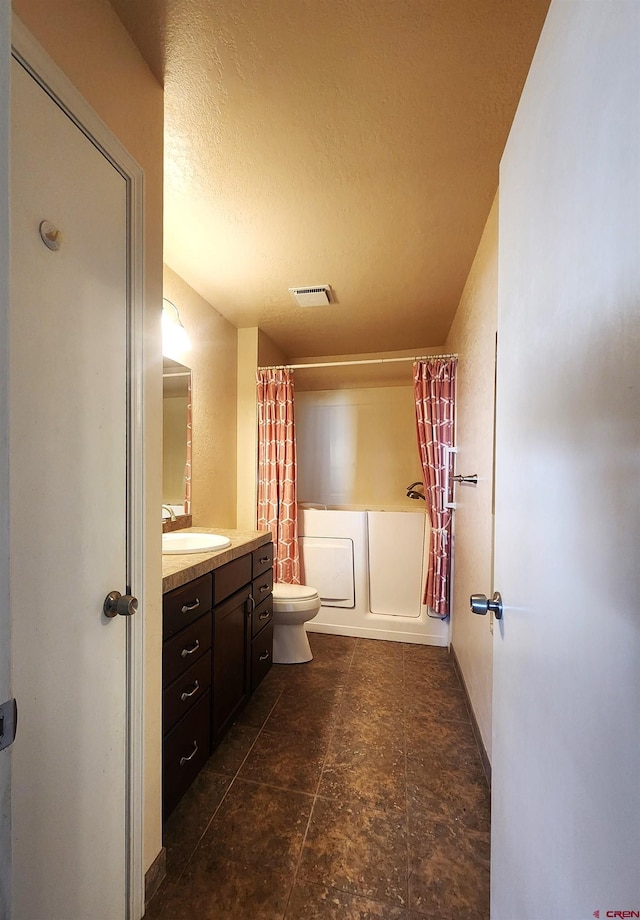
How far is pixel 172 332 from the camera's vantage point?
1.88 meters

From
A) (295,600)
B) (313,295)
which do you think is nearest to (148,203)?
(313,295)

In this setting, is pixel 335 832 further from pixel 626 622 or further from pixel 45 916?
pixel 626 622

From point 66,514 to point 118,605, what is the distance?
277 millimetres

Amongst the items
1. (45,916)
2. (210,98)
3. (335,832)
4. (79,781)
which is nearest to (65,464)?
(79,781)

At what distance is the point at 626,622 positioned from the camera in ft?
1.11

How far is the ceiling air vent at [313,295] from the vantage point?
7.22 feet

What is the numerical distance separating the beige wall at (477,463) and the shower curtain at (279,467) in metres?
1.22

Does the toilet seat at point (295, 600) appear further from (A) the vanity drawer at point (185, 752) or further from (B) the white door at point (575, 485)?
(B) the white door at point (575, 485)

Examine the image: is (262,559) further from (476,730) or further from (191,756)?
(476,730)

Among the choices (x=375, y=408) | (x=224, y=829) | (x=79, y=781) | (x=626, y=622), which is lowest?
(x=224, y=829)

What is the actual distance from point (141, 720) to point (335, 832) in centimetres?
81

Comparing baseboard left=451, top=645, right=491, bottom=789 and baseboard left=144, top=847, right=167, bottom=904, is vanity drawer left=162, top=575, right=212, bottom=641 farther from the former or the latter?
baseboard left=451, top=645, right=491, bottom=789

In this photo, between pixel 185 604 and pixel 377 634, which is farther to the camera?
pixel 377 634

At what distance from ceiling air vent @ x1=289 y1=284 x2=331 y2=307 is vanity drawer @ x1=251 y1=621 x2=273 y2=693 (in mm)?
2063
